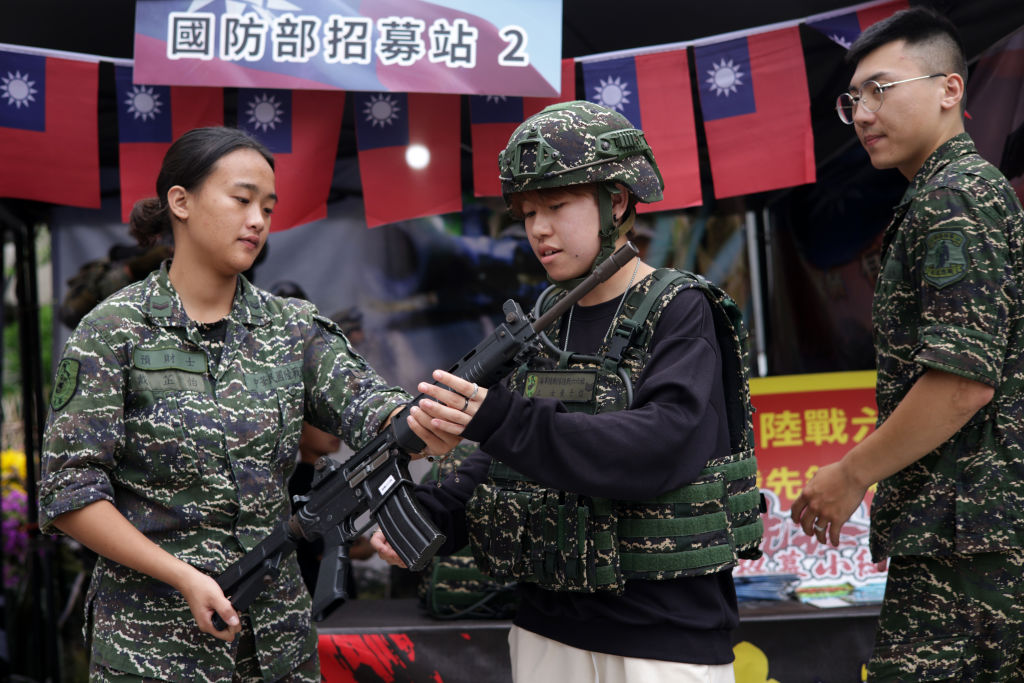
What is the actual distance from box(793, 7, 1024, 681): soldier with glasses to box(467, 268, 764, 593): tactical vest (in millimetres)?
433

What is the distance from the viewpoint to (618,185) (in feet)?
7.35

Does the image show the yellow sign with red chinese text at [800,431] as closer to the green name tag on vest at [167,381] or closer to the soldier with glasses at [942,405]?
the soldier with glasses at [942,405]

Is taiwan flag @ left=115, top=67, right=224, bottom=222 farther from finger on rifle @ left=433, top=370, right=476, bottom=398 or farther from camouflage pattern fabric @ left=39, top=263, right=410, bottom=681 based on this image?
finger on rifle @ left=433, top=370, right=476, bottom=398

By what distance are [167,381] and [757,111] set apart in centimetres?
282

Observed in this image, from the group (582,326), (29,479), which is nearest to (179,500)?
(582,326)

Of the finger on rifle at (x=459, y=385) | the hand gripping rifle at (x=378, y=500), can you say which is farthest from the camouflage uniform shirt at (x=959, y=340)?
the finger on rifle at (x=459, y=385)

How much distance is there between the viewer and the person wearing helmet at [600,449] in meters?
1.94

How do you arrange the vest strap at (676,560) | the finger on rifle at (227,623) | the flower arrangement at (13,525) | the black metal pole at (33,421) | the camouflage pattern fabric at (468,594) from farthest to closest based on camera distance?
the flower arrangement at (13,525)
the black metal pole at (33,421)
the camouflage pattern fabric at (468,594)
the finger on rifle at (227,623)
the vest strap at (676,560)

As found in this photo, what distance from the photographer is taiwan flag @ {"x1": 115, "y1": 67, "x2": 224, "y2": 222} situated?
4.04 meters

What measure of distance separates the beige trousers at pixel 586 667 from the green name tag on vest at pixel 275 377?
0.92 metres

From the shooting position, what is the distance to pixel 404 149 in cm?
420

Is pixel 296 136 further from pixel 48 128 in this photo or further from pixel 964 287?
pixel 964 287

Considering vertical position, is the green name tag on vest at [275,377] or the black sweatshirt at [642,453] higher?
the green name tag on vest at [275,377]

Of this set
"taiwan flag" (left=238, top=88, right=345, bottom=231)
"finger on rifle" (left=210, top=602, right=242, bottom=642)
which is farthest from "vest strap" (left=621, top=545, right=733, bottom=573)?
"taiwan flag" (left=238, top=88, right=345, bottom=231)
